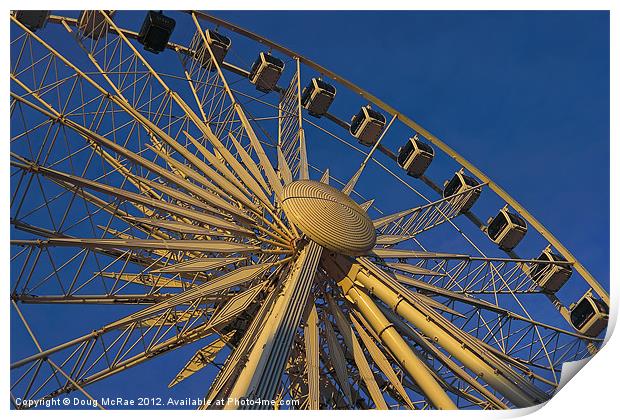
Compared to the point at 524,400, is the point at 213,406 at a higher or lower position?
lower

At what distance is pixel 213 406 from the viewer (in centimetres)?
1498

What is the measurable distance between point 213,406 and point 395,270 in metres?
8.01

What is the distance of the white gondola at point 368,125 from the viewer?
2906 centimetres

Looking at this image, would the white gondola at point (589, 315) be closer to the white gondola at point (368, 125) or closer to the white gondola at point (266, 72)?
the white gondola at point (368, 125)

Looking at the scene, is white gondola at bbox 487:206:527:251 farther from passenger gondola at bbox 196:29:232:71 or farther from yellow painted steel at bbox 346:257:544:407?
yellow painted steel at bbox 346:257:544:407

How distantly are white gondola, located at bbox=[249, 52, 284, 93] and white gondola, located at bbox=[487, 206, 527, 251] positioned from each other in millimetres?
8541

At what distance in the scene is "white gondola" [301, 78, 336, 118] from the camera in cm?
2877

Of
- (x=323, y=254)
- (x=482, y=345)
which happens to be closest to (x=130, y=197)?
(x=323, y=254)

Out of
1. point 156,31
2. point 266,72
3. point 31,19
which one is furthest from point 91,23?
point 266,72

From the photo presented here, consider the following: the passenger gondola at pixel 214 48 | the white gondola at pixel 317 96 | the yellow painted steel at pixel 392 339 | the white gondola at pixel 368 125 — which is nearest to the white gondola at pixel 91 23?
the passenger gondola at pixel 214 48

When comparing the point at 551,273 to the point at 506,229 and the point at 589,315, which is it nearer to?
the point at 506,229

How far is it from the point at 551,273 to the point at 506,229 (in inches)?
78.5

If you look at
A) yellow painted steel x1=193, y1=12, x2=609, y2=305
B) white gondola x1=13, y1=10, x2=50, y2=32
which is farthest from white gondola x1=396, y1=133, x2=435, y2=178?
white gondola x1=13, y1=10, x2=50, y2=32

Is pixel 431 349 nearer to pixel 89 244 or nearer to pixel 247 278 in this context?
pixel 247 278
